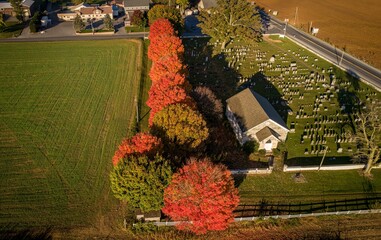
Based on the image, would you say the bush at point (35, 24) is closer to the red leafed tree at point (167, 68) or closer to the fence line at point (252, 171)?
the red leafed tree at point (167, 68)

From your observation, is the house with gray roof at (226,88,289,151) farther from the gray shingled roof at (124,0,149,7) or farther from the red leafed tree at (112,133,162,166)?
the gray shingled roof at (124,0,149,7)

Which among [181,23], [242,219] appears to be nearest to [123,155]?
[242,219]

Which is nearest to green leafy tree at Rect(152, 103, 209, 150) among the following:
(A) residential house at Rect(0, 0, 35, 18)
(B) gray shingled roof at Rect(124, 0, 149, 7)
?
(B) gray shingled roof at Rect(124, 0, 149, 7)

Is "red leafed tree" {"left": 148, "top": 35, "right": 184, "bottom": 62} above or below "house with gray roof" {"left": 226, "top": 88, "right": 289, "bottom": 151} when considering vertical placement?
above

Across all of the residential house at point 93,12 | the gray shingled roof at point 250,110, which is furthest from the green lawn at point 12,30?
the gray shingled roof at point 250,110

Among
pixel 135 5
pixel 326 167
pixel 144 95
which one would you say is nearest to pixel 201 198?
pixel 326 167

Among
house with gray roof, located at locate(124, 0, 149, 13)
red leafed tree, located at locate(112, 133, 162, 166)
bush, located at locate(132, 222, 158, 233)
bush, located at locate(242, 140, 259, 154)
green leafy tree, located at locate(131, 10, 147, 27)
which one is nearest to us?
bush, located at locate(132, 222, 158, 233)

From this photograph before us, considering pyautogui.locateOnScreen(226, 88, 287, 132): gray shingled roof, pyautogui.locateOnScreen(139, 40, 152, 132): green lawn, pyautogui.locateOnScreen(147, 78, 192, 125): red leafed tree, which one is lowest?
pyautogui.locateOnScreen(139, 40, 152, 132): green lawn
